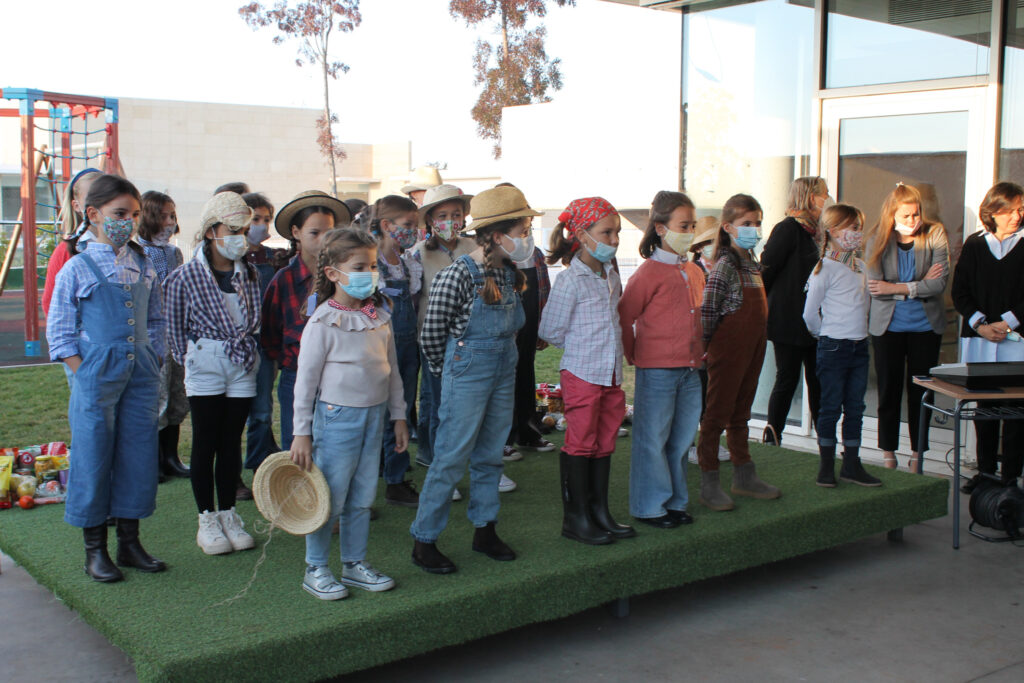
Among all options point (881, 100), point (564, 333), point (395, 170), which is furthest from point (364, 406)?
point (395, 170)

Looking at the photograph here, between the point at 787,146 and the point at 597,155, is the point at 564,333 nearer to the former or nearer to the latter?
the point at 787,146

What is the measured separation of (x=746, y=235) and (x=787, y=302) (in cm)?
189

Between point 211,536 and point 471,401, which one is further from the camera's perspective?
point 211,536

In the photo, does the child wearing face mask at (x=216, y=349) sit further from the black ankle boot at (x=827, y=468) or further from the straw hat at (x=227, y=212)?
the black ankle boot at (x=827, y=468)

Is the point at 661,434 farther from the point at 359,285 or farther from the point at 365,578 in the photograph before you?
the point at 359,285

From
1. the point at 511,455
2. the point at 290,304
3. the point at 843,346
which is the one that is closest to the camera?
the point at 290,304

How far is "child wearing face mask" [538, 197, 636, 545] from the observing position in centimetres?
423

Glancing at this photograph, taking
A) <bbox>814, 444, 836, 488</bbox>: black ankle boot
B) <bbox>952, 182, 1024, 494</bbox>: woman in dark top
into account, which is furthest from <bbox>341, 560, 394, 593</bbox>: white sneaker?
<bbox>952, 182, 1024, 494</bbox>: woman in dark top

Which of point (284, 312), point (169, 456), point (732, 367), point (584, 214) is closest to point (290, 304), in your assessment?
point (284, 312)

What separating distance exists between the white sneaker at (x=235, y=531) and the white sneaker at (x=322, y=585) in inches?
24.9

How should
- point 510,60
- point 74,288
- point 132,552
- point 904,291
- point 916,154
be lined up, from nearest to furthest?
point 74,288, point 132,552, point 904,291, point 916,154, point 510,60

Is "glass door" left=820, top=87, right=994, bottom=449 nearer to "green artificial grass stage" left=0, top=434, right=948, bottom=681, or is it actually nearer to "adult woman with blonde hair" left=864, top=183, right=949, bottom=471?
"adult woman with blonde hair" left=864, top=183, right=949, bottom=471

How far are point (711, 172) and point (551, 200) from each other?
1718 centimetres

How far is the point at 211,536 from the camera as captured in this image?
4.17 meters
